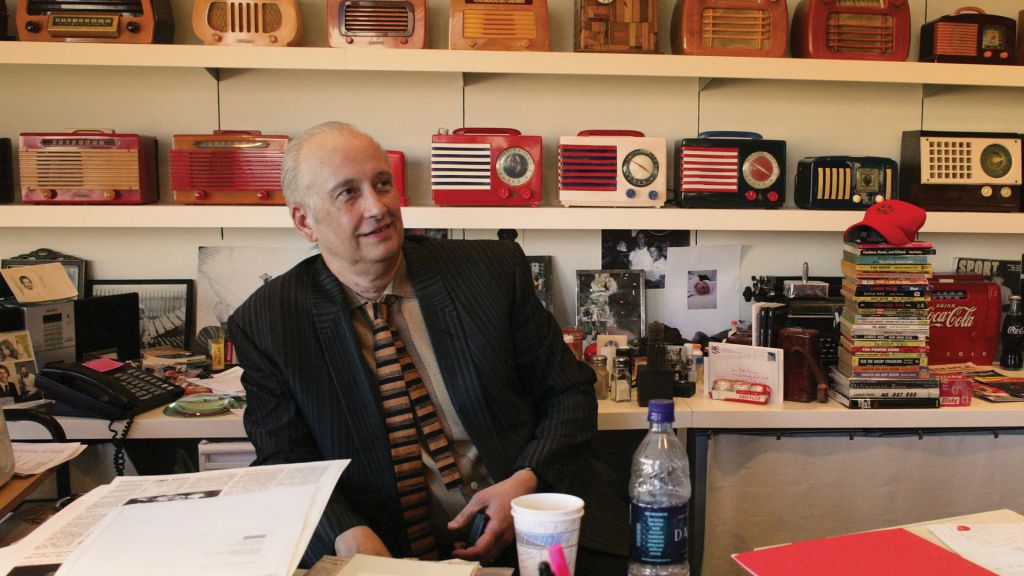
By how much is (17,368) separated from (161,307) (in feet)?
1.83

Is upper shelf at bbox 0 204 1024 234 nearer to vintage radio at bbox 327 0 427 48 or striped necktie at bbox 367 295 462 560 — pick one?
vintage radio at bbox 327 0 427 48

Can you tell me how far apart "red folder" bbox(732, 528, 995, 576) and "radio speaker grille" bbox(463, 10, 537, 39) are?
1.75 metres

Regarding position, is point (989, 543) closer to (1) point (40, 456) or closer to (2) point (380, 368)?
(2) point (380, 368)

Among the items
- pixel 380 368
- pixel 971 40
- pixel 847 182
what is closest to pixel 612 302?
pixel 847 182

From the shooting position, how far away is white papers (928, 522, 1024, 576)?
3.93 ft

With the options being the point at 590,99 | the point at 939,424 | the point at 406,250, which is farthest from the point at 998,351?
the point at 406,250

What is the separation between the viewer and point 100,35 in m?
2.42

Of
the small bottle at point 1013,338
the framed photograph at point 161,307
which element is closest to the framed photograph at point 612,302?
the small bottle at point 1013,338

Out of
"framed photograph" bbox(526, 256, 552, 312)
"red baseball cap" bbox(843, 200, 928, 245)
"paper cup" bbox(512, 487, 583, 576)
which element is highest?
"red baseball cap" bbox(843, 200, 928, 245)

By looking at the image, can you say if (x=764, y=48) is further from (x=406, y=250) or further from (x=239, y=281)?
(x=239, y=281)

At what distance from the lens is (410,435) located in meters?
1.62

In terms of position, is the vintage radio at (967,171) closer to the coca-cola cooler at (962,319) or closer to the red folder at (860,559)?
the coca-cola cooler at (962,319)

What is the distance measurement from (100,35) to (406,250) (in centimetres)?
137

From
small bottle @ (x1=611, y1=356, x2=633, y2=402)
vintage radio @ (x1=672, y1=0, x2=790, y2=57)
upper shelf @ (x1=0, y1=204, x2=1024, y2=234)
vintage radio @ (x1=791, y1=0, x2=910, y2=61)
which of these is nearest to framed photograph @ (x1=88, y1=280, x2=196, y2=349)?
upper shelf @ (x1=0, y1=204, x2=1024, y2=234)
